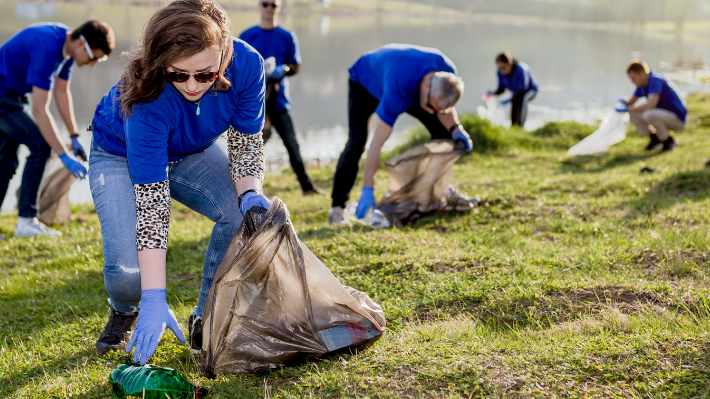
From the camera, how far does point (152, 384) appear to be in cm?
200

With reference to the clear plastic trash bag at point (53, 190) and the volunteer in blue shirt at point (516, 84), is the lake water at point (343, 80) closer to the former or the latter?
the clear plastic trash bag at point (53, 190)

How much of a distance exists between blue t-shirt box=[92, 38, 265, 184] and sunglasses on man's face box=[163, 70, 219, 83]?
0.14 metres

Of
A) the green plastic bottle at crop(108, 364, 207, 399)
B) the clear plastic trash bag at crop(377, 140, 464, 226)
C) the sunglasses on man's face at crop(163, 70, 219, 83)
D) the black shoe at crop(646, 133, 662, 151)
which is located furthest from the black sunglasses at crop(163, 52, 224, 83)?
the black shoe at crop(646, 133, 662, 151)

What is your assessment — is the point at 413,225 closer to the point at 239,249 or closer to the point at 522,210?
the point at 522,210

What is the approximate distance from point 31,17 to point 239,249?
2964cm

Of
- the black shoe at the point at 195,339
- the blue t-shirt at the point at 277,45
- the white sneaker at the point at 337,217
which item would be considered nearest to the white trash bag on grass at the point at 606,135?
the blue t-shirt at the point at 277,45

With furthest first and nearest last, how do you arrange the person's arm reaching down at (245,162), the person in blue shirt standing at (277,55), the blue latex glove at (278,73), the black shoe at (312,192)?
the black shoe at (312,192), the person in blue shirt standing at (277,55), the blue latex glove at (278,73), the person's arm reaching down at (245,162)

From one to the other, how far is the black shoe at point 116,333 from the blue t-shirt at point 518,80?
8.20 m

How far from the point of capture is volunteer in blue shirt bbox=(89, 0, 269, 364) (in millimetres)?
1959

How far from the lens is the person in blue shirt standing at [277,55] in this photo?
18.5 feet

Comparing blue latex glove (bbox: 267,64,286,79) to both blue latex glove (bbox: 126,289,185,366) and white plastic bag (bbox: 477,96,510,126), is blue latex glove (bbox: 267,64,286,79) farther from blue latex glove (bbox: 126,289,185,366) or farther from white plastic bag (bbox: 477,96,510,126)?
white plastic bag (bbox: 477,96,510,126)

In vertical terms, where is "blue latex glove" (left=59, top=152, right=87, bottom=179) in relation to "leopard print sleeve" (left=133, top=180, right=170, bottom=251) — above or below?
below

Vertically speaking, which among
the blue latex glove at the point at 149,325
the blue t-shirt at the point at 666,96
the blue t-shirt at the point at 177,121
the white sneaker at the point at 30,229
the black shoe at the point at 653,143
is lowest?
Result: the white sneaker at the point at 30,229

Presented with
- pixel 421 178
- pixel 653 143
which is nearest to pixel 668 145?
pixel 653 143
